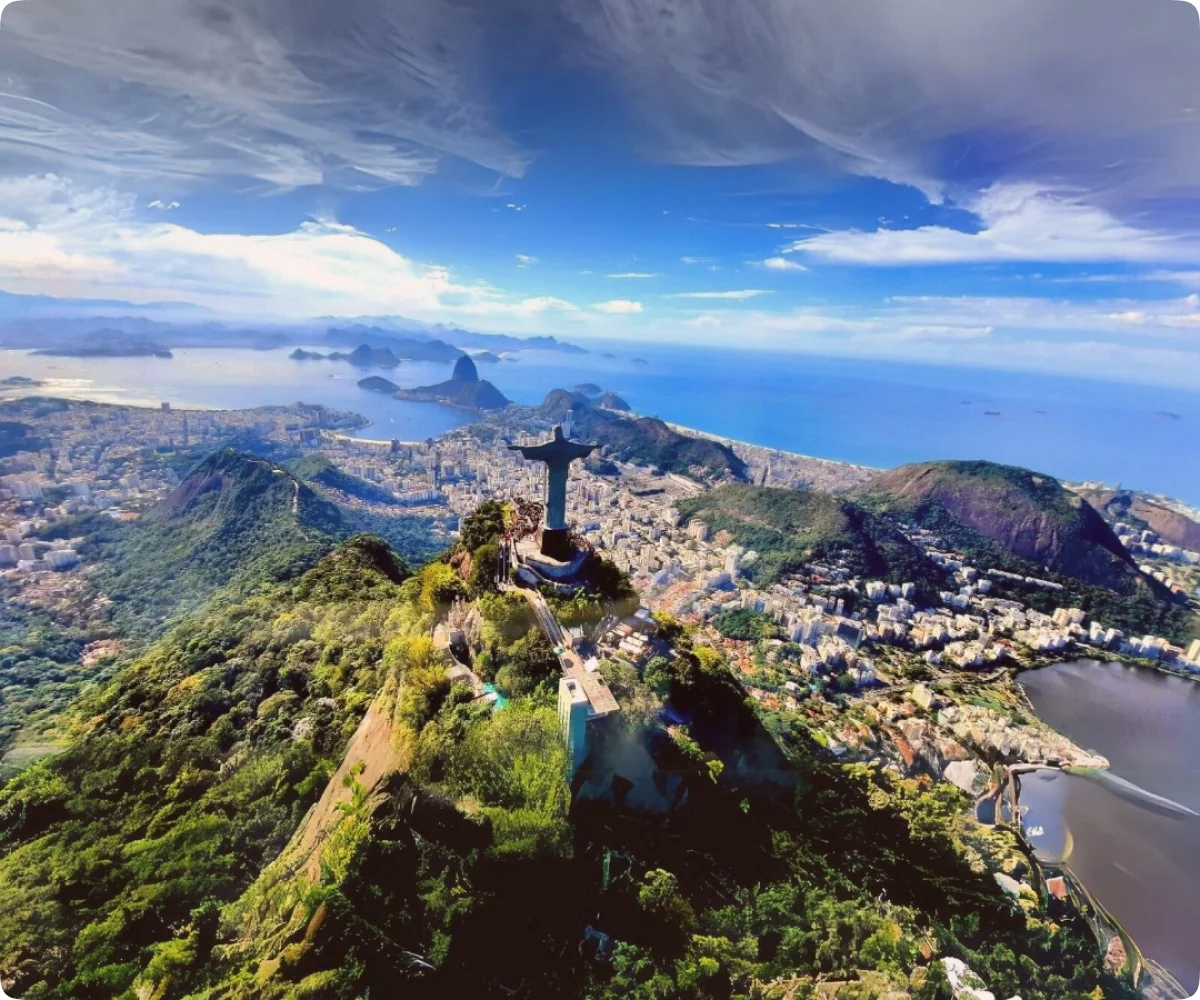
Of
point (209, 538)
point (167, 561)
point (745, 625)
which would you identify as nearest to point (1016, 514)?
point (745, 625)

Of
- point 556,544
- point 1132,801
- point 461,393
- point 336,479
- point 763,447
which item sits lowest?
point 1132,801

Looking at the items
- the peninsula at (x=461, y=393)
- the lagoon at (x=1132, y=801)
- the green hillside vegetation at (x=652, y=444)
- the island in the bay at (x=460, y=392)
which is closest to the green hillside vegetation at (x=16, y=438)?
the island in the bay at (x=460, y=392)

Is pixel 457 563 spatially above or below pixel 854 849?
above

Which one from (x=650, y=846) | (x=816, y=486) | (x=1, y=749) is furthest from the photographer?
(x=816, y=486)

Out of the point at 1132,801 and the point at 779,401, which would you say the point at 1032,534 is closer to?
the point at 1132,801

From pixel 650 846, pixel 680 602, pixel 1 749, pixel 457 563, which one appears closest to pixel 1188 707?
pixel 680 602

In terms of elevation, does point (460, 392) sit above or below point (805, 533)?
above

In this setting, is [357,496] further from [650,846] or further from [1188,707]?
[1188,707]
